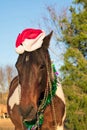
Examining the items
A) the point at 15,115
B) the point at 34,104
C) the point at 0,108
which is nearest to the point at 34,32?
the point at 34,104

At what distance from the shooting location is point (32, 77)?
3.55m

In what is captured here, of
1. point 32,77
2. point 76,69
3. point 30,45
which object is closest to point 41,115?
point 32,77

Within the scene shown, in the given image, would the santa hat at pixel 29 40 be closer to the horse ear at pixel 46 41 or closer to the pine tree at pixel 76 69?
the horse ear at pixel 46 41

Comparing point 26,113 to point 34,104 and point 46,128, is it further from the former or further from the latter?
point 46,128

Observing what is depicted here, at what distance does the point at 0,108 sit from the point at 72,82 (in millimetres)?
27792

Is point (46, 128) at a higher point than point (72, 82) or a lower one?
higher

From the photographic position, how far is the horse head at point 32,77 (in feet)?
11.2

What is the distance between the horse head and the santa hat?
1.9 inches

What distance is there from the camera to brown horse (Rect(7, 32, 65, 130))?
345 centimetres

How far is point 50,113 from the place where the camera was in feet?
→ 14.1

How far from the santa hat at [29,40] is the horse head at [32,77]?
0.16ft

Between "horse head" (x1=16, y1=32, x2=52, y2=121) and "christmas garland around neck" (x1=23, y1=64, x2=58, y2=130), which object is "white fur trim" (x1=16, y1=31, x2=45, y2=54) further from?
"christmas garland around neck" (x1=23, y1=64, x2=58, y2=130)

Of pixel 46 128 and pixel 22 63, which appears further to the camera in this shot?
pixel 46 128

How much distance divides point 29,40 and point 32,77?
23.0 inches
